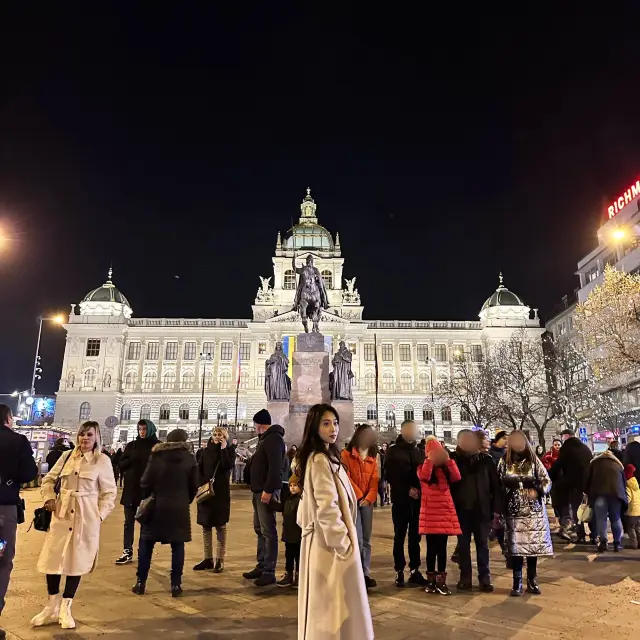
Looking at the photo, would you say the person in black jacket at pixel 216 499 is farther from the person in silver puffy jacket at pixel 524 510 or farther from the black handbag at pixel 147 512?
the person in silver puffy jacket at pixel 524 510

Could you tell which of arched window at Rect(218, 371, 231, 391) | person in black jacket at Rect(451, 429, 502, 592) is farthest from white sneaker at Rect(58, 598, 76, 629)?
arched window at Rect(218, 371, 231, 391)

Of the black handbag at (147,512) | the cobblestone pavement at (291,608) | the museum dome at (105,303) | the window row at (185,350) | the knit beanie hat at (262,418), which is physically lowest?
the cobblestone pavement at (291,608)

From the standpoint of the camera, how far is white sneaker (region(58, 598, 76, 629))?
5215 mm

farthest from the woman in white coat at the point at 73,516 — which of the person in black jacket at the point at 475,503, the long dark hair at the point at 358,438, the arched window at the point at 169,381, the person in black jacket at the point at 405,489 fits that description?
the arched window at the point at 169,381

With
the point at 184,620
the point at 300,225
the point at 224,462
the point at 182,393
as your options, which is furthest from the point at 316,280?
the point at 300,225

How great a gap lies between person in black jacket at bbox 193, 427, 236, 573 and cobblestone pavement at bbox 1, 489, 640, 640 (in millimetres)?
332

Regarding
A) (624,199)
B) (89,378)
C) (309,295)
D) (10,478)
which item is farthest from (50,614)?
(89,378)

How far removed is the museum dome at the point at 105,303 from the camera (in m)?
75.9

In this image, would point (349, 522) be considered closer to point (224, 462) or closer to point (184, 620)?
point (184, 620)

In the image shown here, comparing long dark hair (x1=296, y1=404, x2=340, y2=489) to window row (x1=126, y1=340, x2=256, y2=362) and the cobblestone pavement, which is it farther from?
window row (x1=126, y1=340, x2=256, y2=362)

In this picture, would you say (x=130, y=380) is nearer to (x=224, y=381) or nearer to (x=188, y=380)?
(x=188, y=380)

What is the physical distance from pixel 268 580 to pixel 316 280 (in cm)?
1607

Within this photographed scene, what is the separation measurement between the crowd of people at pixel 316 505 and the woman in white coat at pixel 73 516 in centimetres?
1

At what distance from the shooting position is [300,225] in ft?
275
